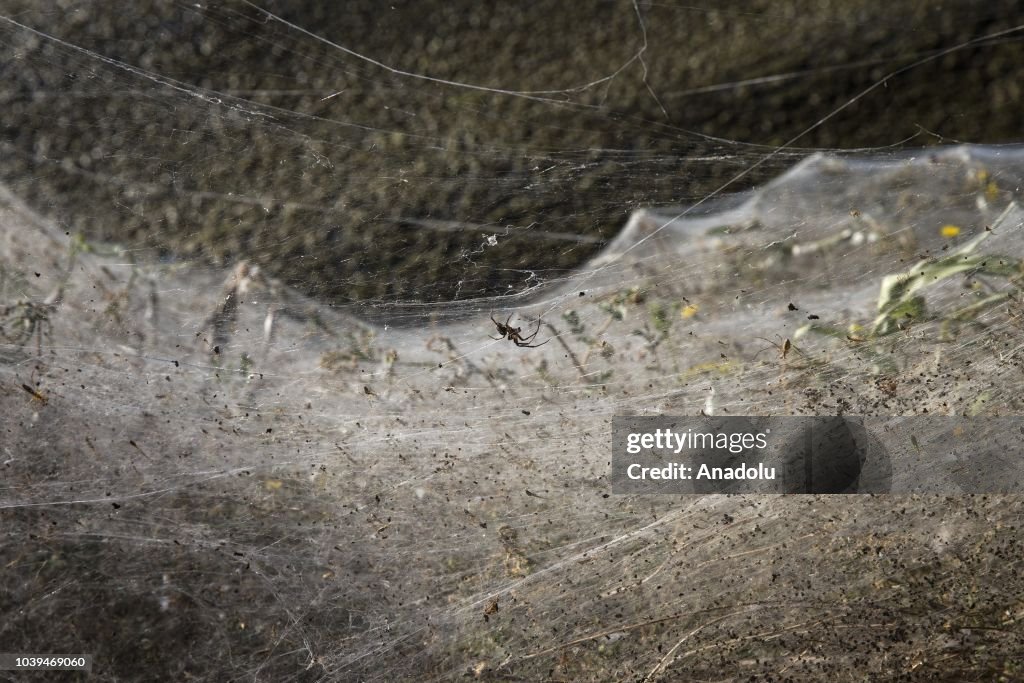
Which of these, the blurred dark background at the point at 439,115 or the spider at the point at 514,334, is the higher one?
the blurred dark background at the point at 439,115

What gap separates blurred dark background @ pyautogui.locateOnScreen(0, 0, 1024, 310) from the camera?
6.67 feet

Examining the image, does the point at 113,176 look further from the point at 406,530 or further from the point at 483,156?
the point at 406,530

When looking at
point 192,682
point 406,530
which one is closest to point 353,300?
point 406,530

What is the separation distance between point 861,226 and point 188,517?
2.26 m

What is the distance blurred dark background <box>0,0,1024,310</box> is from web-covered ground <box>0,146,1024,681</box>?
0.12 m

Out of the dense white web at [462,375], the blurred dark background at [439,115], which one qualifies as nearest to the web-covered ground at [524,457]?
the dense white web at [462,375]

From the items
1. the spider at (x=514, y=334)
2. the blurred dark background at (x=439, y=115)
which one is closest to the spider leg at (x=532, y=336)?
the spider at (x=514, y=334)

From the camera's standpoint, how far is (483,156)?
82.9 inches

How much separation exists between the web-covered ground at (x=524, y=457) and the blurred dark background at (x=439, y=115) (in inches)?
4.5

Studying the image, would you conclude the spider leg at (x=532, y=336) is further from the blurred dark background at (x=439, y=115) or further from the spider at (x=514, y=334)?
the blurred dark background at (x=439, y=115)

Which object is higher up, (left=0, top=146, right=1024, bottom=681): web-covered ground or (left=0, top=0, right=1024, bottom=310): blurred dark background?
(left=0, top=0, right=1024, bottom=310): blurred dark background

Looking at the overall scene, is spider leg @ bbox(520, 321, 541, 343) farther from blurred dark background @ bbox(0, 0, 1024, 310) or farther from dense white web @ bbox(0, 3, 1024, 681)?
blurred dark background @ bbox(0, 0, 1024, 310)

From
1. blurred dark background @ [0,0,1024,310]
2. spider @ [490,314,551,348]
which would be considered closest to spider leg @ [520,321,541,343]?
spider @ [490,314,551,348]

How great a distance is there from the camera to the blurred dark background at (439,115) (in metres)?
2.03
